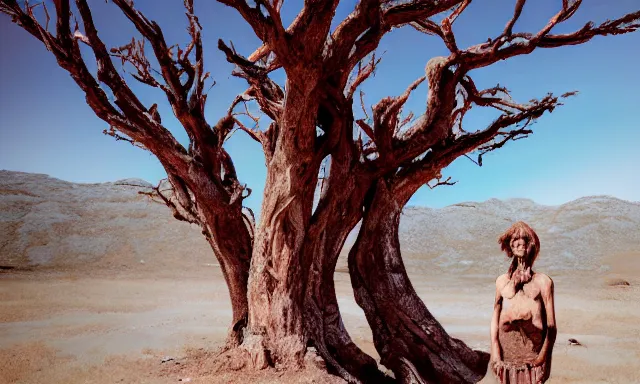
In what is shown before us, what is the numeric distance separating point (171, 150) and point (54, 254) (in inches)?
691

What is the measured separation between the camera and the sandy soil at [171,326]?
595 centimetres

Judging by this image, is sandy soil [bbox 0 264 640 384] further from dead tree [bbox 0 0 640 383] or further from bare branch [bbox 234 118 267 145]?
bare branch [bbox 234 118 267 145]

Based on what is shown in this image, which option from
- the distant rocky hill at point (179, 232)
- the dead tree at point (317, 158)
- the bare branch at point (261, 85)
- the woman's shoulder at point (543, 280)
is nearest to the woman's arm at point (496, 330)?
the woman's shoulder at point (543, 280)

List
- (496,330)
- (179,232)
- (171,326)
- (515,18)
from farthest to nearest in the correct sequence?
(179,232) → (171,326) → (515,18) → (496,330)

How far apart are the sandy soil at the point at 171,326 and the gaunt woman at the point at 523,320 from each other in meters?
0.34

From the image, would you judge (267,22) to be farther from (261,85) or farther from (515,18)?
(515,18)

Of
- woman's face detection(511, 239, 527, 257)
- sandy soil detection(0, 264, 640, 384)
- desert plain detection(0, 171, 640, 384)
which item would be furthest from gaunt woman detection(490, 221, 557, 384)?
desert plain detection(0, 171, 640, 384)

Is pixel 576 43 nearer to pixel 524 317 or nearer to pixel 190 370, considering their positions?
pixel 524 317

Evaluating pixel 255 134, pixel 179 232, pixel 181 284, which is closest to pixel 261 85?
pixel 255 134

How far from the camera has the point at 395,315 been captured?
19.7 feet

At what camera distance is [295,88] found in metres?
5.02

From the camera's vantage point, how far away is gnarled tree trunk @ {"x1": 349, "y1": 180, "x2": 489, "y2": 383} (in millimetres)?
5824

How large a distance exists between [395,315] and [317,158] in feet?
6.85

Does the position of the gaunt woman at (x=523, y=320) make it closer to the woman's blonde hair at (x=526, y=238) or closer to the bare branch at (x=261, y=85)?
the woman's blonde hair at (x=526, y=238)
